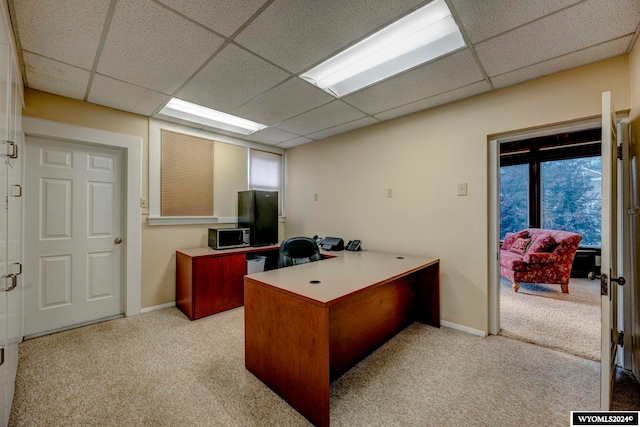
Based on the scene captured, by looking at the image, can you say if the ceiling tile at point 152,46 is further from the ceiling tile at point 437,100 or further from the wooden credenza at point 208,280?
the ceiling tile at point 437,100

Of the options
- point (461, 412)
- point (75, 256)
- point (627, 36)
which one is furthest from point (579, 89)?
point (75, 256)

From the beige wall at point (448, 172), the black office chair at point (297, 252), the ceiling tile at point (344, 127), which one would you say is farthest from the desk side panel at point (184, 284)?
the ceiling tile at point (344, 127)

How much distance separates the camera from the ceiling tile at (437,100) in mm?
2533

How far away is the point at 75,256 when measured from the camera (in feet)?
9.41

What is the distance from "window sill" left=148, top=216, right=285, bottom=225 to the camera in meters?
3.32

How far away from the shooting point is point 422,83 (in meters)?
2.43

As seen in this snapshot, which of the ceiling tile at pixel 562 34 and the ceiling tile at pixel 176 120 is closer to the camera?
the ceiling tile at pixel 562 34

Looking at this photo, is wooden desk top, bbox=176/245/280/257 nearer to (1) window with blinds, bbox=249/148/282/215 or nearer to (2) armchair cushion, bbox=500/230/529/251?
(1) window with blinds, bbox=249/148/282/215

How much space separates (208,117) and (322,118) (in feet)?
4.89

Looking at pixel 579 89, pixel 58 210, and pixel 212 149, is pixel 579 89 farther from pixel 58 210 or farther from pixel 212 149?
pixel 58 210

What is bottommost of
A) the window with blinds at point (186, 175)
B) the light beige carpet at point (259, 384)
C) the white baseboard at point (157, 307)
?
the light beige carpet at point (259, 384)

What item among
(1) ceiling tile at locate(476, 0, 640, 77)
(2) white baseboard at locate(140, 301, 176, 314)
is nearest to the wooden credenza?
(2) white baseboard at locate(140, 301, 176, 314)

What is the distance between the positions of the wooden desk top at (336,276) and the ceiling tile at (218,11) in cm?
174

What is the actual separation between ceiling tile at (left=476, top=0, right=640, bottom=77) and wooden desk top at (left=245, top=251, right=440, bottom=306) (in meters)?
1.84
